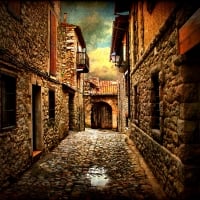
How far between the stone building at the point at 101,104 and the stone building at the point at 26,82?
11824 millimetres

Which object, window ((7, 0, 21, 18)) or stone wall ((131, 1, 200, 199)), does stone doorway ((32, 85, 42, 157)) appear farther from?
stone wall ((131, 1, 200, 199))

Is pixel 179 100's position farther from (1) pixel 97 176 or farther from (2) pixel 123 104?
(2) pixel 123 104

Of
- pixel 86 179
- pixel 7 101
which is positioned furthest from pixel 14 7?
pixel 86 179

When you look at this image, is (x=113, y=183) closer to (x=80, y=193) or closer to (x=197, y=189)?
(x=80, y=193)

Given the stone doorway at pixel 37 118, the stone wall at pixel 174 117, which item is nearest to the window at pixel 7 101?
the stone doorway at pixel 37 118

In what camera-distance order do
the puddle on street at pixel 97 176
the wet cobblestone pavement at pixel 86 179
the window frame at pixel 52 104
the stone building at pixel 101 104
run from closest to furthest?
the wet cobblestone pavement at pixel 86 179, the puddle on street at pixel 97 176, the window frame at pixel 52 104, the stone building at pixel 101 104

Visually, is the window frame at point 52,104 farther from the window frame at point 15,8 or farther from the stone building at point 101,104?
the stone building at point 101,104

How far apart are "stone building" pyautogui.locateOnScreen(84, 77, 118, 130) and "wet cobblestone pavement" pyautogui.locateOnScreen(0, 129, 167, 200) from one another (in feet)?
45.3

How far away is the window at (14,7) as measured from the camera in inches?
210

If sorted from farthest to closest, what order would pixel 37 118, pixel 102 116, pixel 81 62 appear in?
pixel 102 116, pixel 81 62, pixel 37 118

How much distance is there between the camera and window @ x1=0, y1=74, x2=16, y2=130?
4.99m

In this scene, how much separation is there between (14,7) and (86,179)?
4353 millimetres

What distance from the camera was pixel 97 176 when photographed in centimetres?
565

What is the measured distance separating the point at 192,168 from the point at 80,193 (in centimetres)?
224
